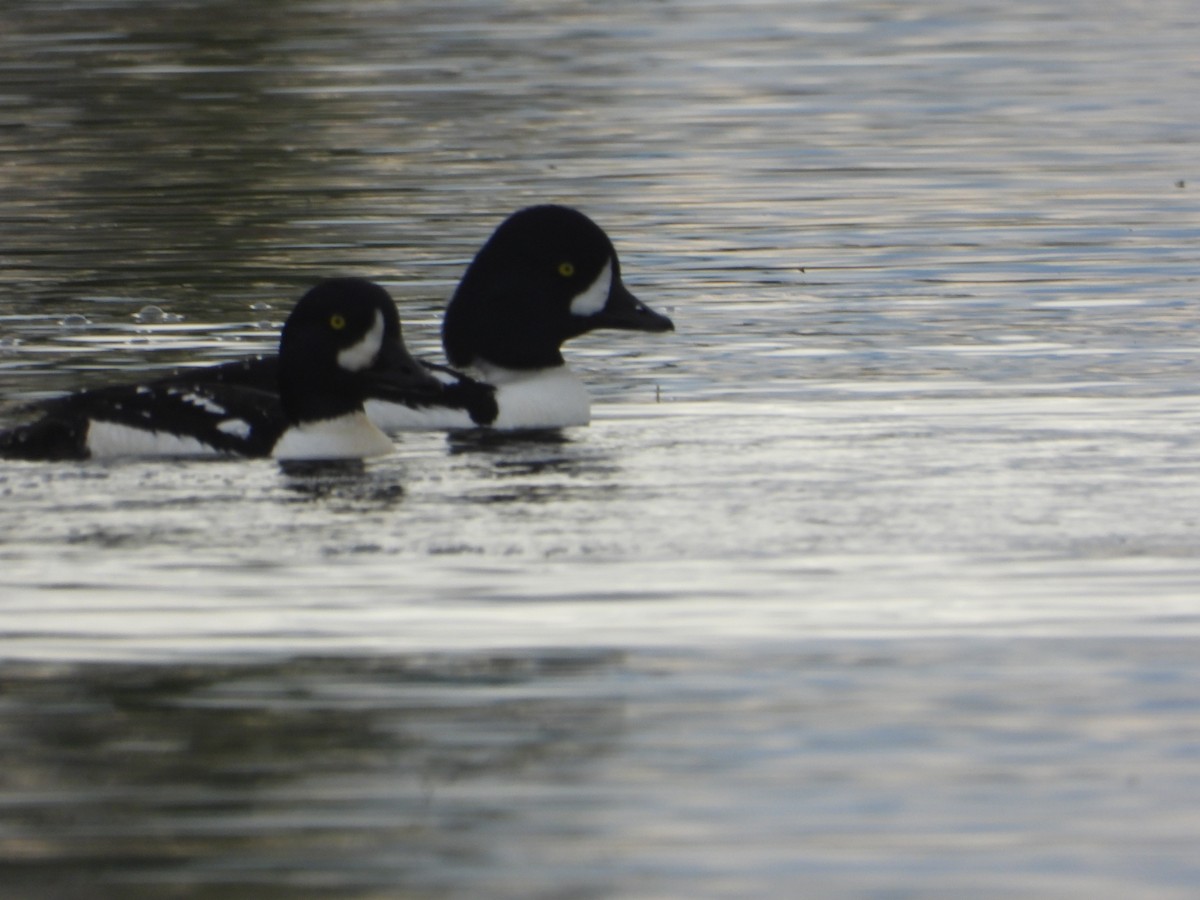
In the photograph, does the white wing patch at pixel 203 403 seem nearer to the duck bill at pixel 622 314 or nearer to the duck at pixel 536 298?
the duck at pixel 536 298

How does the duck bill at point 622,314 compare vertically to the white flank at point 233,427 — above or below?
above

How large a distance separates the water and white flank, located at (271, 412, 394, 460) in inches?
6.3

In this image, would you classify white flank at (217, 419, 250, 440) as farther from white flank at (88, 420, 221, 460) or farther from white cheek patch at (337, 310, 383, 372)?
white cheek patch at (337, 310, 383, 372)

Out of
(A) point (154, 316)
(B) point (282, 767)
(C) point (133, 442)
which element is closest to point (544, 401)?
(C) point (133, 442)

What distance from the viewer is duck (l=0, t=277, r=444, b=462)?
31.8ft

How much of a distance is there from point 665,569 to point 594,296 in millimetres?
3847

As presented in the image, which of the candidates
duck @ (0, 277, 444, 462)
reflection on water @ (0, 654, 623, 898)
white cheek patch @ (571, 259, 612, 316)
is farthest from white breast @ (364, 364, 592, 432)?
reflection on water @ (0, 654, 623, 898)

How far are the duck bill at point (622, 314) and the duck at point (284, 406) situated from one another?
3.98 feet

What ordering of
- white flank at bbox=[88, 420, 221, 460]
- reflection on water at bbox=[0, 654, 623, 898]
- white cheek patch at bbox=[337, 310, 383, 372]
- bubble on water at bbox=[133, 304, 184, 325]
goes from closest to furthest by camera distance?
reflection on water at bbox=[0, 654, 623, 898] → white flank at bbox=[88, 420, 221, 460] → white cheek patch at bbox=[337, 310, 383, 372] → bubble on water at bbox=[133, 304, 184, 325]

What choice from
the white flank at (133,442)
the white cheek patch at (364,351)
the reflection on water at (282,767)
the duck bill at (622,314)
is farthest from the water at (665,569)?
the white cheek patch at (364,351)

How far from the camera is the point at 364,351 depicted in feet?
33.4

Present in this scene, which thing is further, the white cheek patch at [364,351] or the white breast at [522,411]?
the white breast at [522,411]

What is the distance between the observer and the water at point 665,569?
5434 mm

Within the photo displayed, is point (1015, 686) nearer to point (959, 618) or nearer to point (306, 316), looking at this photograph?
point (959, 618)
